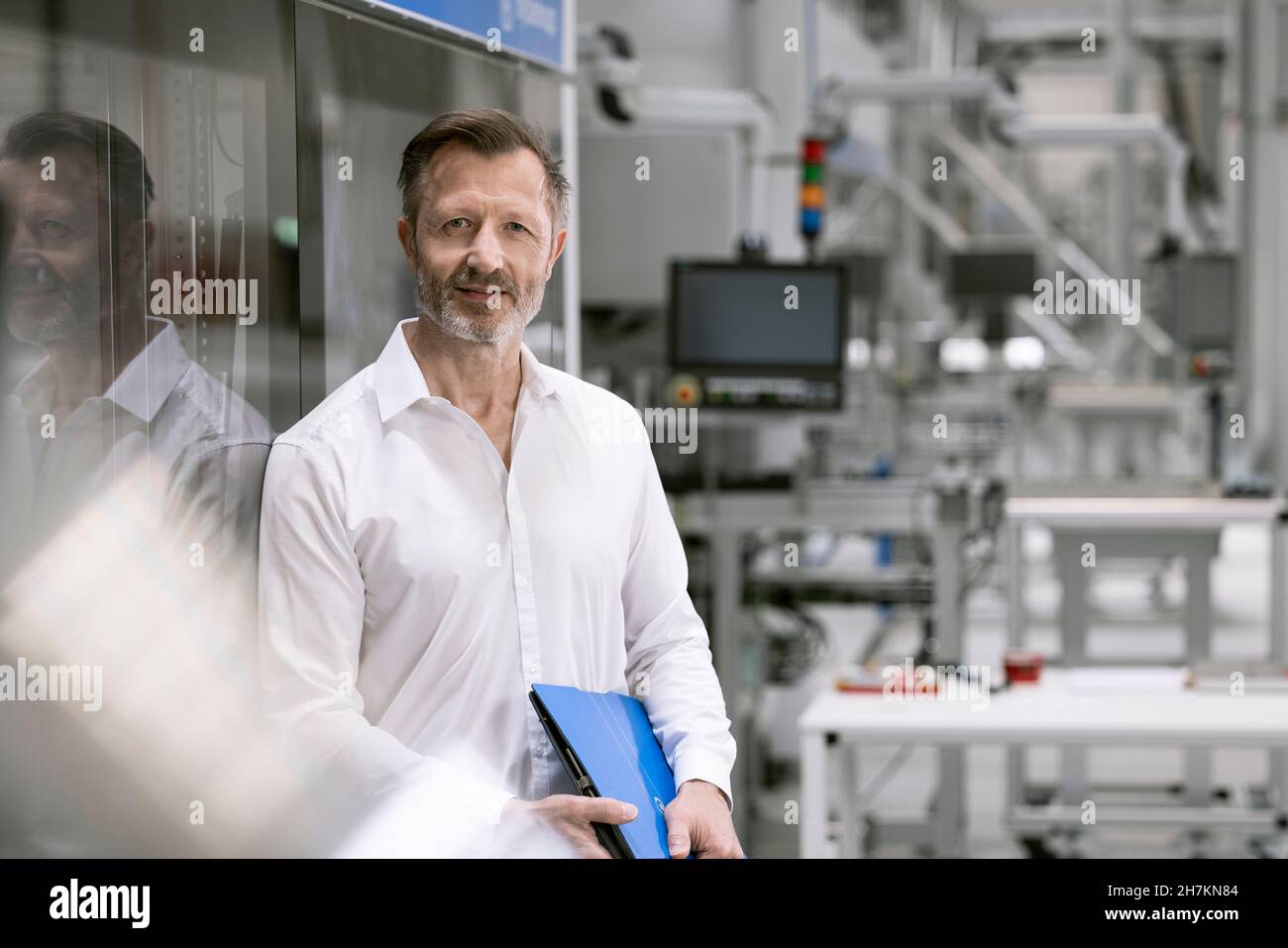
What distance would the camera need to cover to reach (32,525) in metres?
1.09

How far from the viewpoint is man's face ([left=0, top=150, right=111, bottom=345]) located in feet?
3.50

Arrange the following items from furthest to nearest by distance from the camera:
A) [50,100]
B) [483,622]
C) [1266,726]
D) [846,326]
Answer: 1. [846,326]
2. [1266,726]
3. [483,622]
4. [50,100]

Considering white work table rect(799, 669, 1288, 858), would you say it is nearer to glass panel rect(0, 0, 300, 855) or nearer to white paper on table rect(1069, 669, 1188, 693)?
white paper on table rect(1069, 669, 1188, 693)

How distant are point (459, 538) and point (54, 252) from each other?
16.1 inches

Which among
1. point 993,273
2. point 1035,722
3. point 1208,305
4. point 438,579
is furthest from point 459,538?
point 993,273

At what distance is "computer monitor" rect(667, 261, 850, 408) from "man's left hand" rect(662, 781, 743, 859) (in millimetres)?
2064

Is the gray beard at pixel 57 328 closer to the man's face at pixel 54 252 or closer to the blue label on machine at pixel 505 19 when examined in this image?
the man's face at pixel 54 252

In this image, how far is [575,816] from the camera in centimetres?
114

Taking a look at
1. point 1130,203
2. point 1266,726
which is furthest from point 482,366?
point 1130,203

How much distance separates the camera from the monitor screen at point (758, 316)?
323 cm

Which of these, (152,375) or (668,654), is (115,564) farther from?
(668,654)

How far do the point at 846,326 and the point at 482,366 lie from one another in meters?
2.24

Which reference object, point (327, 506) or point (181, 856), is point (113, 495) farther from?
point (181, 856)

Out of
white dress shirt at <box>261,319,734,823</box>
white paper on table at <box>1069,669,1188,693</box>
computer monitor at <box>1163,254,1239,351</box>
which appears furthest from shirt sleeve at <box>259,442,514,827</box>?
computer monitor at <box>1163,254,1239,351</box>
